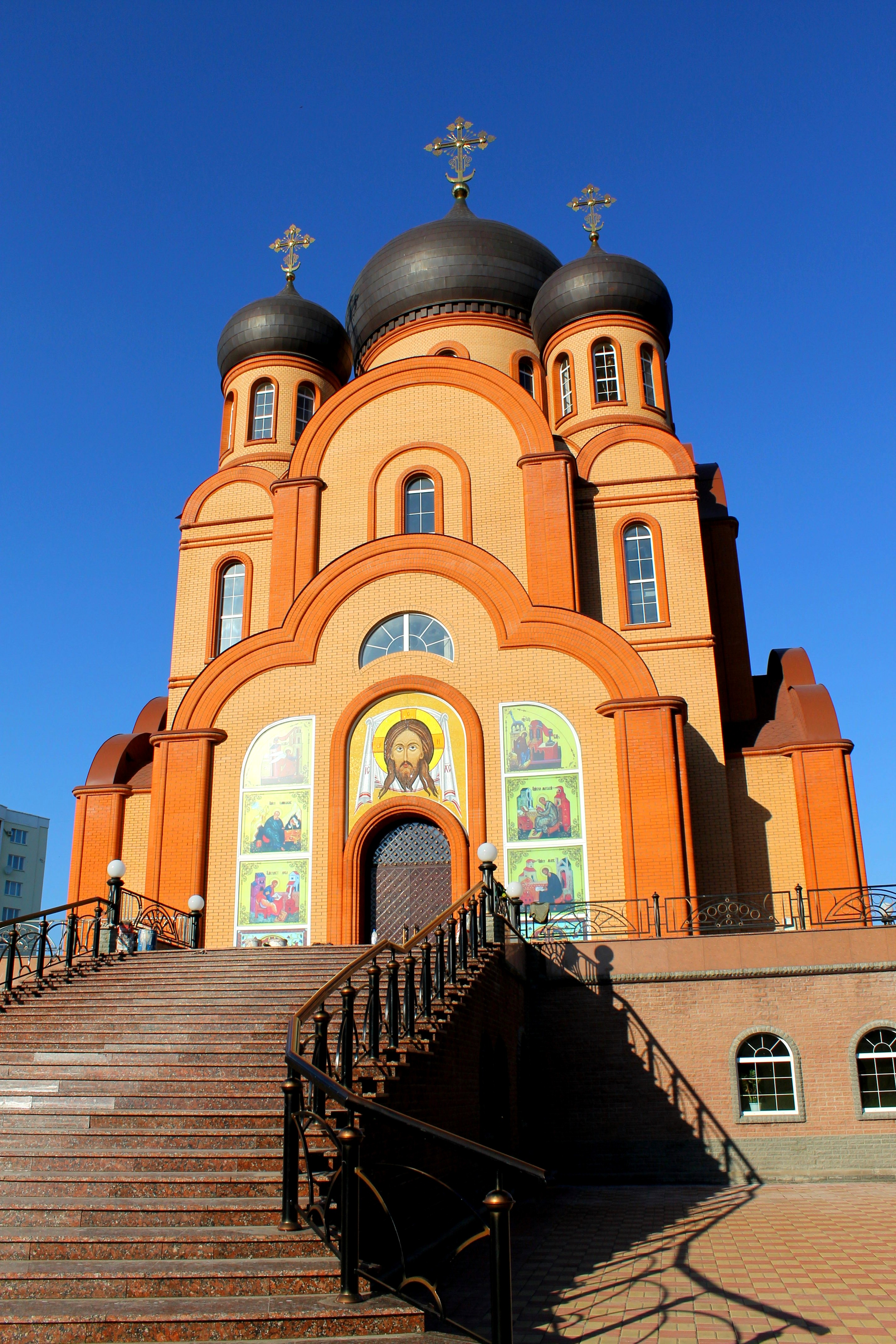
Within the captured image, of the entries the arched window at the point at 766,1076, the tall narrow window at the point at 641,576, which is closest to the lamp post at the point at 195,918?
the arched window at the point at 766,1076

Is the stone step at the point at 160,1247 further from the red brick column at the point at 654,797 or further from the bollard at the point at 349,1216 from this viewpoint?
the red brick column at the point at 654,797

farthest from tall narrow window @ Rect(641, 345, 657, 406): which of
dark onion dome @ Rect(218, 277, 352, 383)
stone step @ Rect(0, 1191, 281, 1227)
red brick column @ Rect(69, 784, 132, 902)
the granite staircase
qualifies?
stone step @ Rect(0, 1191, 281, 1227)

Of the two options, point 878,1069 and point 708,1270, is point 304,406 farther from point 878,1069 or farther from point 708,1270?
point 708,1270

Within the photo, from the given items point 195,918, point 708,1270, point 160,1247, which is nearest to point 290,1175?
point 160,1247

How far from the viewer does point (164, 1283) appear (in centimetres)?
528

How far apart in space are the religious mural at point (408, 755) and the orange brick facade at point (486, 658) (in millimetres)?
162

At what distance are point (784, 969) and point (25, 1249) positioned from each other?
9.62 metres

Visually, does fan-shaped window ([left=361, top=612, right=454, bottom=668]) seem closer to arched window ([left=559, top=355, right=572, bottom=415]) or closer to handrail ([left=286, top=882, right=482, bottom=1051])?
arched window ([left=559, top=355, right=572, bottom=415])

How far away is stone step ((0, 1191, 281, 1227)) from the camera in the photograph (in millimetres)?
6039

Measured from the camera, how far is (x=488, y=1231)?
4.52m

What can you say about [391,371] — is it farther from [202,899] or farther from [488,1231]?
[488,1231]

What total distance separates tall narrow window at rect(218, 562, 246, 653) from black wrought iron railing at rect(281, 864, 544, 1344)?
1020 cm

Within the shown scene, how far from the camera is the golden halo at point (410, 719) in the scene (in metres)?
16.4

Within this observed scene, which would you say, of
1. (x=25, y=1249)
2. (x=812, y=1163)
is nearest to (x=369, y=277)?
Result: (x=812, y=1163)
